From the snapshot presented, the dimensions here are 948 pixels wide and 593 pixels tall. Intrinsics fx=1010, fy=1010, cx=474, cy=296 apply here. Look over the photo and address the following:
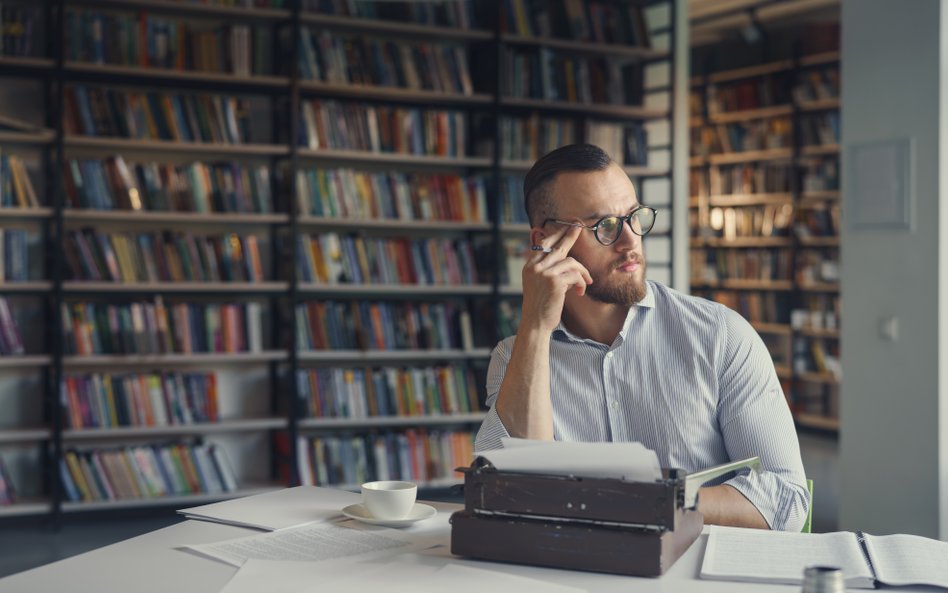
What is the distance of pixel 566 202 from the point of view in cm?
198

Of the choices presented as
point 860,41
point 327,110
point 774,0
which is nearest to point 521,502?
point 860,41

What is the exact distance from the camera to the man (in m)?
1.84

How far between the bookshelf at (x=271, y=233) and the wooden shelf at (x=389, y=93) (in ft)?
0.06

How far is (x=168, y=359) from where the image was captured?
4477mm

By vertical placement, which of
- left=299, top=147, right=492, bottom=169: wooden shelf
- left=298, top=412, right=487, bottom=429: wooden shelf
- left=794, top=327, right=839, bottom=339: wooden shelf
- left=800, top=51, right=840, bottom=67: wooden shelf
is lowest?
left=298, top=412, right=487, bottom=429: wooden shelf

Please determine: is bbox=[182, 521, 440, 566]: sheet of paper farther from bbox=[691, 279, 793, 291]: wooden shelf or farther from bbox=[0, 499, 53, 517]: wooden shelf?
bbox=[691, 279, 793, 291]: wooden shelf

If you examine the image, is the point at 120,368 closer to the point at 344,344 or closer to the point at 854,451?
the point at 344,344

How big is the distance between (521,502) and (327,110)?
365cm

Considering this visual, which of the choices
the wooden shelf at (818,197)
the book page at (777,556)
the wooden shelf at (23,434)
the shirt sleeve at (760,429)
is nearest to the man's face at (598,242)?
the shirt sleeve at (760,429)

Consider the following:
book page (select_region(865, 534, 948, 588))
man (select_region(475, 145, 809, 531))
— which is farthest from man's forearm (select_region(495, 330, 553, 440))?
book page (select_region(865, 534, 948, 588))

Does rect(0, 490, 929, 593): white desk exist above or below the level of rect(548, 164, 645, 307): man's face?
below

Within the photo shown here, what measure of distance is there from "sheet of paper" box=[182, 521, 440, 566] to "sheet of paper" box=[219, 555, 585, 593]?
0.04 meters

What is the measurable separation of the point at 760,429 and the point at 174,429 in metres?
3.22

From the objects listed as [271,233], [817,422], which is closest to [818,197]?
[817,422]
